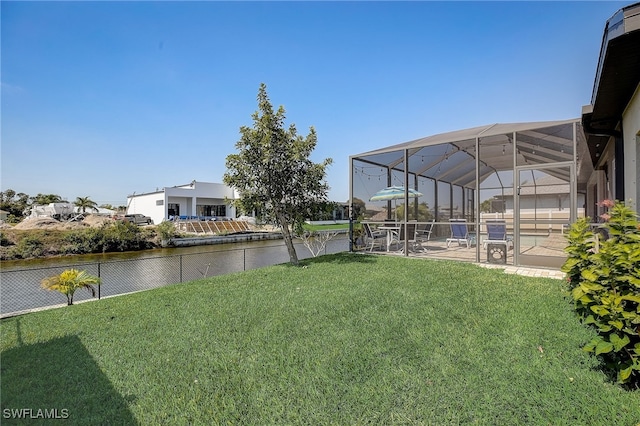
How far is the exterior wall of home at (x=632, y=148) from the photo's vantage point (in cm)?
414

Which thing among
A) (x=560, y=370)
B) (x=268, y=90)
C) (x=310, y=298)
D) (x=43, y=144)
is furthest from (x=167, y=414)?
(x=43, y=144)

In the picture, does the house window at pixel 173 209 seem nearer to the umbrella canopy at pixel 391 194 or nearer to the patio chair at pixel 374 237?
the patio chair at pixel 374 237

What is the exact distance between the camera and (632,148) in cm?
Result: 442

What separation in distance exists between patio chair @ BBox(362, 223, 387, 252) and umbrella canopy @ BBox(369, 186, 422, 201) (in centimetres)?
99

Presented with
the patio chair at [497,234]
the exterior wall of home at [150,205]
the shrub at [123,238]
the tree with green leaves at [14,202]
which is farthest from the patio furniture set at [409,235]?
the tree with green leaves at [14,202]

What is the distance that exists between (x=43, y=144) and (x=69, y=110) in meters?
1.30

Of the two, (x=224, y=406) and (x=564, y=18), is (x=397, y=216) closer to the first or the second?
(x=564, y=18)

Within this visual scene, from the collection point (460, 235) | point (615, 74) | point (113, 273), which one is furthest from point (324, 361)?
point (113, 273)

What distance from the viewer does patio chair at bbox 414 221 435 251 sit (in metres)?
9.47

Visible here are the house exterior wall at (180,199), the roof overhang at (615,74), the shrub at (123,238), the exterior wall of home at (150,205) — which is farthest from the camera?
the exterior wall of home at (150,205)

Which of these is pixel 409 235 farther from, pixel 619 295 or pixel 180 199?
pixel 180 199

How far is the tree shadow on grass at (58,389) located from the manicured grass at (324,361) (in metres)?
0.02

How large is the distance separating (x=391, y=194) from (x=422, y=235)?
1629 millimetres

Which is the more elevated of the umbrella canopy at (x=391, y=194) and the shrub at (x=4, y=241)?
the umbrella canopy at (x=391, y=194)
